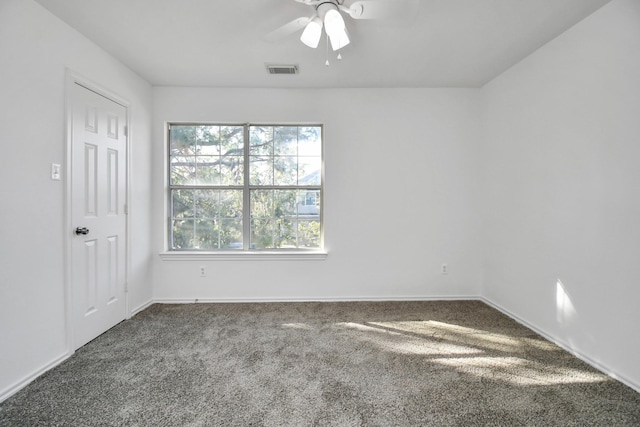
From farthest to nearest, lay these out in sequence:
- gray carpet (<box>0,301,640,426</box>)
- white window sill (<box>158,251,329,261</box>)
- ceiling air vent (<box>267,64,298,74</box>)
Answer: white window sill (<box>158,251,329,261</box>)
ceiling air vent (<box>267,64,298,74</box>)
gray carpet (<box>0,301,640,426</box>)

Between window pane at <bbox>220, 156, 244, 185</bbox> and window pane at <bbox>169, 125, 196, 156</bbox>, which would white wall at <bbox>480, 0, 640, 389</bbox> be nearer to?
window pane at <bbox>220, 156, 244, 185</bbox>

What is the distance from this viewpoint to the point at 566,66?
2303 mm

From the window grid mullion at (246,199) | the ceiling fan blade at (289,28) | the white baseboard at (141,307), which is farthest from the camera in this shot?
the window grid mullion at (246,199)

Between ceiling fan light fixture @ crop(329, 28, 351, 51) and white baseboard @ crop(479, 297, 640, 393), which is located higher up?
ceiling fan light fixture @ crop(329, 28, 351, 51)

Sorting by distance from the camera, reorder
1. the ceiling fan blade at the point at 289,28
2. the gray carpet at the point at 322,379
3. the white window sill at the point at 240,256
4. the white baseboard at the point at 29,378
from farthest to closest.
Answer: the white window sill at the point at 240,256 < the ceiling fan blade at the point at 289,28 < the white baseboard at the point at 29,378 < the gray carpet at the point at 322,379

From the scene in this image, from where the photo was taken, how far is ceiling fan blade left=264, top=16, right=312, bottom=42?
184 cm

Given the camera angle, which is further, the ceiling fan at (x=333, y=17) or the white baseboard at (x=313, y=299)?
the white baseboard at (x=313, y=299)

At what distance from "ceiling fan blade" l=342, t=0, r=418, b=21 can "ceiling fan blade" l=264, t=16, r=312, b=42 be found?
0.85ft

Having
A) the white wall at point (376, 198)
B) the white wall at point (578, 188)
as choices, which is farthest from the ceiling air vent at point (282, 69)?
the white wall at point (578, 188)

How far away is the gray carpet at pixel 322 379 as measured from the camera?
1591mm

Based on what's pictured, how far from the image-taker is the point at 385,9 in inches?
65.1

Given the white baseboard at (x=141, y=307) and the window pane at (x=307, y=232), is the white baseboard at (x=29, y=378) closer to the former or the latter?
the white baseboard at (x=141, y=307)

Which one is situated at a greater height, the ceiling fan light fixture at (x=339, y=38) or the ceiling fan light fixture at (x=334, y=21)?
the ceiling fan light fixture at (x=334, y=21)

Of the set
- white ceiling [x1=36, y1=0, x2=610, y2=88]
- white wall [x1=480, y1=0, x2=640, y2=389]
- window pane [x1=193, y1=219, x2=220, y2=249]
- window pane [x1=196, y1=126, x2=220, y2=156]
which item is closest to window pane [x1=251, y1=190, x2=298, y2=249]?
window pane [x1=193, y1=219, x2=220, y2=249]
